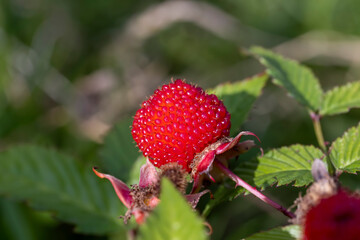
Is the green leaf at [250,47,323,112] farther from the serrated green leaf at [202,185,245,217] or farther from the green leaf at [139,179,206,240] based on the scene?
the green leaf at [139,179,206,240]

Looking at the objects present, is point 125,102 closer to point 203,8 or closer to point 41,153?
point 203,8

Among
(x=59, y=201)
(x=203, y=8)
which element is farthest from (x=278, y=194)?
(x=203, y=8)

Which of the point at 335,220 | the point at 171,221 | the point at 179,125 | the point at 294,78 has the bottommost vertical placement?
the point at 335,220

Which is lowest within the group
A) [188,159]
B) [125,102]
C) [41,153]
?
[188,159]

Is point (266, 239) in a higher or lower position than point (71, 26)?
lower

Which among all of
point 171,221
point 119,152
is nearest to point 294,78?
point 119,152

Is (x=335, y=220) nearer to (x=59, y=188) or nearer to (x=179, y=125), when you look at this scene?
(x=179, y=125)
